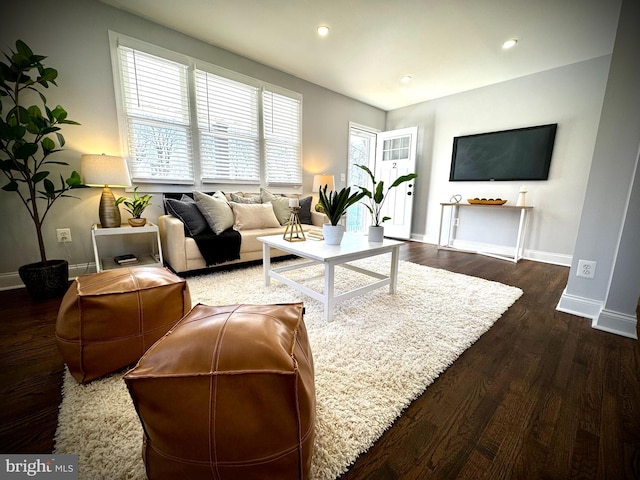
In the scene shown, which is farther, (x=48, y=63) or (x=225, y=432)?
(x=48, y=63)

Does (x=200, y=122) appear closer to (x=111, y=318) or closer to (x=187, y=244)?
(x=187, y=244)

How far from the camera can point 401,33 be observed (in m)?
2.54

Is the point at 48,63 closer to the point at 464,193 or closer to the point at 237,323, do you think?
the point at 237,323

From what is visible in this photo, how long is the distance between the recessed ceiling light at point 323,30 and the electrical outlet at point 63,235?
3056 millimetres

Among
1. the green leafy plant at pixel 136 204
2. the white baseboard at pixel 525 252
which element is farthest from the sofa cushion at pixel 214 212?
the white baseboard at pixel 525 252

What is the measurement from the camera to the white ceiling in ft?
7.20

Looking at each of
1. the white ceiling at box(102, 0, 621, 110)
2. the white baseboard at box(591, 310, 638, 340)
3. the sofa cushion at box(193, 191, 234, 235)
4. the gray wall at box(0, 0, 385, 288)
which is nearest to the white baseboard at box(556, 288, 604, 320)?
the white baseboard at box(591, 310, 638, 340)

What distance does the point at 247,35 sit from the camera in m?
2.67

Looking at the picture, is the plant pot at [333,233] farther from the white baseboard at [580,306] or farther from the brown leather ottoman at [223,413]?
the white baseboard at [580,306]

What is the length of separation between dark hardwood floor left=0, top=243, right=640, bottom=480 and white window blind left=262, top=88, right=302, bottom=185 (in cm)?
273

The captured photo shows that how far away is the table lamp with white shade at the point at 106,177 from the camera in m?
2.06

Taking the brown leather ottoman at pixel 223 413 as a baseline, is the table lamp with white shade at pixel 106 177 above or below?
above

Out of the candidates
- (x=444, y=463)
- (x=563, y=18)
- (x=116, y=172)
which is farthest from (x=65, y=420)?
(x=563, y=18)

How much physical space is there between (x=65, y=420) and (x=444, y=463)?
134 centimetres
